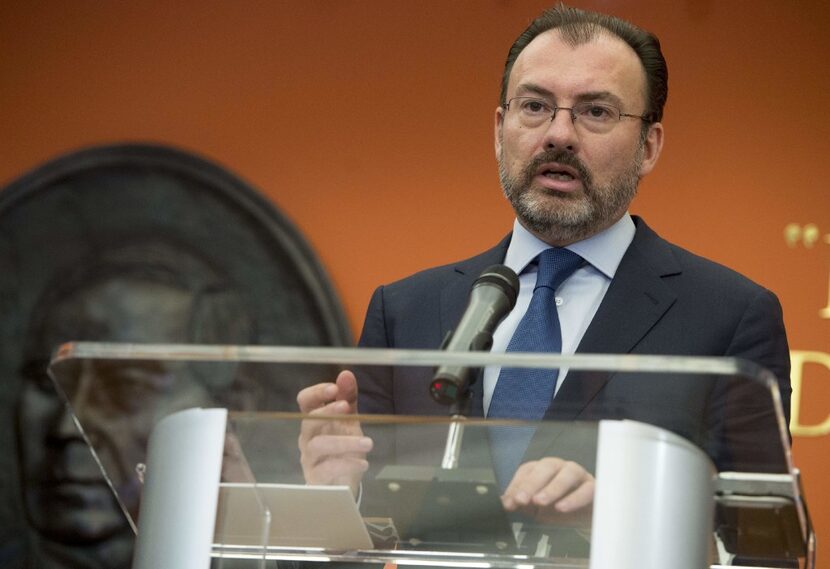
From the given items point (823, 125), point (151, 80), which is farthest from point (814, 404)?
point (151, 80)

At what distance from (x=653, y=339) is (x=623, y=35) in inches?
22.8

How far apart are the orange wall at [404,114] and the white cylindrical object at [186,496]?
231 centimetres

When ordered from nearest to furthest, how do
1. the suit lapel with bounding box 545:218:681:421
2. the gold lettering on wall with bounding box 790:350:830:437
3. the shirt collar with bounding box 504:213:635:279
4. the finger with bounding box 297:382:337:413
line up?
the finger with bounding box 297:382:337:413
the suit lapel with bounding box 545:218:681:421
the shirt collar with bounding box 504:213:635:279
the gold lettering on wall with bounding box 790:350:830:437

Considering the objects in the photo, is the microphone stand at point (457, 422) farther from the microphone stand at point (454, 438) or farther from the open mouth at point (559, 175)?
the open mouth at point (559, 175)

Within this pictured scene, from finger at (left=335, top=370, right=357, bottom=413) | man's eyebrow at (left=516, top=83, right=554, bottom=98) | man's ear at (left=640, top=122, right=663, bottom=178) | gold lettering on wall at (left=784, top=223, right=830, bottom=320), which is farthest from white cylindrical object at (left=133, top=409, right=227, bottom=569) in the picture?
gold lettering on wall at (left=784, top=223, right=830, bottom=320)

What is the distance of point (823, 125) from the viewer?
3.39m

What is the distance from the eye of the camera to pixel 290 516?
1.21 meters

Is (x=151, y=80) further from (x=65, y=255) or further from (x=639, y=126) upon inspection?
(x=639, y=126)

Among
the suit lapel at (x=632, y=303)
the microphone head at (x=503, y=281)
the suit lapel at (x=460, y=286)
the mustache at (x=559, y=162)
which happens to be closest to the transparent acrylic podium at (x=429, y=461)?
the microphone head at (x=503, y=281)

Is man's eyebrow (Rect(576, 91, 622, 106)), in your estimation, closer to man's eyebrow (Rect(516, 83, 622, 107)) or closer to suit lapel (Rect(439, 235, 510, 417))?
man's eyebrow (Rect(516, 83, 622, 107))

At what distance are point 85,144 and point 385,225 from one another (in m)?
0.87

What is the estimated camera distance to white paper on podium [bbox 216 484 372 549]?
46.2 inches

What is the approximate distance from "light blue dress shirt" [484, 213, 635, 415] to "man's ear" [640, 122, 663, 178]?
0.46 ft

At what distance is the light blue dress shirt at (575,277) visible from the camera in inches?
72.7
